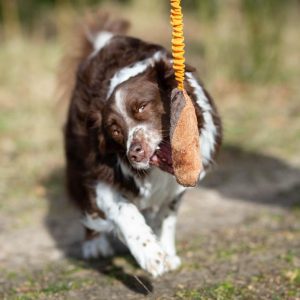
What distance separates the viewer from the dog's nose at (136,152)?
3713 millimetres

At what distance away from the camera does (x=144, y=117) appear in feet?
12.7

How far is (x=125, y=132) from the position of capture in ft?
12.8

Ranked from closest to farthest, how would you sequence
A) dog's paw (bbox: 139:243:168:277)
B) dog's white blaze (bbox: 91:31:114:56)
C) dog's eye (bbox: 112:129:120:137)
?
dog's paw (bbox: 139:243:168:277)
dog's eye (bbox: 112:129:120:137)
dog's white blaze (bbox: 91:31:114:56)

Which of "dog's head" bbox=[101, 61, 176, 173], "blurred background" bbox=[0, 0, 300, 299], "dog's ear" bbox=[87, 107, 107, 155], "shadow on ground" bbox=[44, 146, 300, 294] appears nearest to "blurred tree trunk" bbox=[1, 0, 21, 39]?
"blurred background" bbox=[0, 0, 300, 299]

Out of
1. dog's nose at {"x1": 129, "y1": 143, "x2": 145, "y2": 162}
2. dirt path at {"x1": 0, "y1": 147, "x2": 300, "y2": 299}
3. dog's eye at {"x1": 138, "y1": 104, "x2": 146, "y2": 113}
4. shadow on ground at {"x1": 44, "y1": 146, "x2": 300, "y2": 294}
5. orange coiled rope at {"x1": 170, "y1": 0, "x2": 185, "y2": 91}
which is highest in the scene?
orange coiled rope at {"x1": 170, "y1": 0, "x2": 185, "y2": 91}

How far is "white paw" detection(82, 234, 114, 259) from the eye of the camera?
205 inches

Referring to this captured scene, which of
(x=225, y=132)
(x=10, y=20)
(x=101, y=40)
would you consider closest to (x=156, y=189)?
(x=101, y=40)

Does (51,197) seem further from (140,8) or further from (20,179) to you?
(140,8)

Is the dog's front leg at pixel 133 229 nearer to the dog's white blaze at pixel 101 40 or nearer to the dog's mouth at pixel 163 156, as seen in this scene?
the dog's mouth at pixel 163 156

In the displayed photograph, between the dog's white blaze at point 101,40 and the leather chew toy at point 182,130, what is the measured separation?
1424 mm

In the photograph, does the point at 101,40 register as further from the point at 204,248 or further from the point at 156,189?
the point at 204,248

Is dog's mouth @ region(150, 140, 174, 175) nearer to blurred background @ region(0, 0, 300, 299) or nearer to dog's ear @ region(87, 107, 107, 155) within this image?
dog's ear @ region(87, 107, 107, 155)

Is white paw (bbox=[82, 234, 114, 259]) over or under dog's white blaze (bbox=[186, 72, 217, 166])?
under

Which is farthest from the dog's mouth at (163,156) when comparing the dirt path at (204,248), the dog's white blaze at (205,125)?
the dirt path at (204,248)
